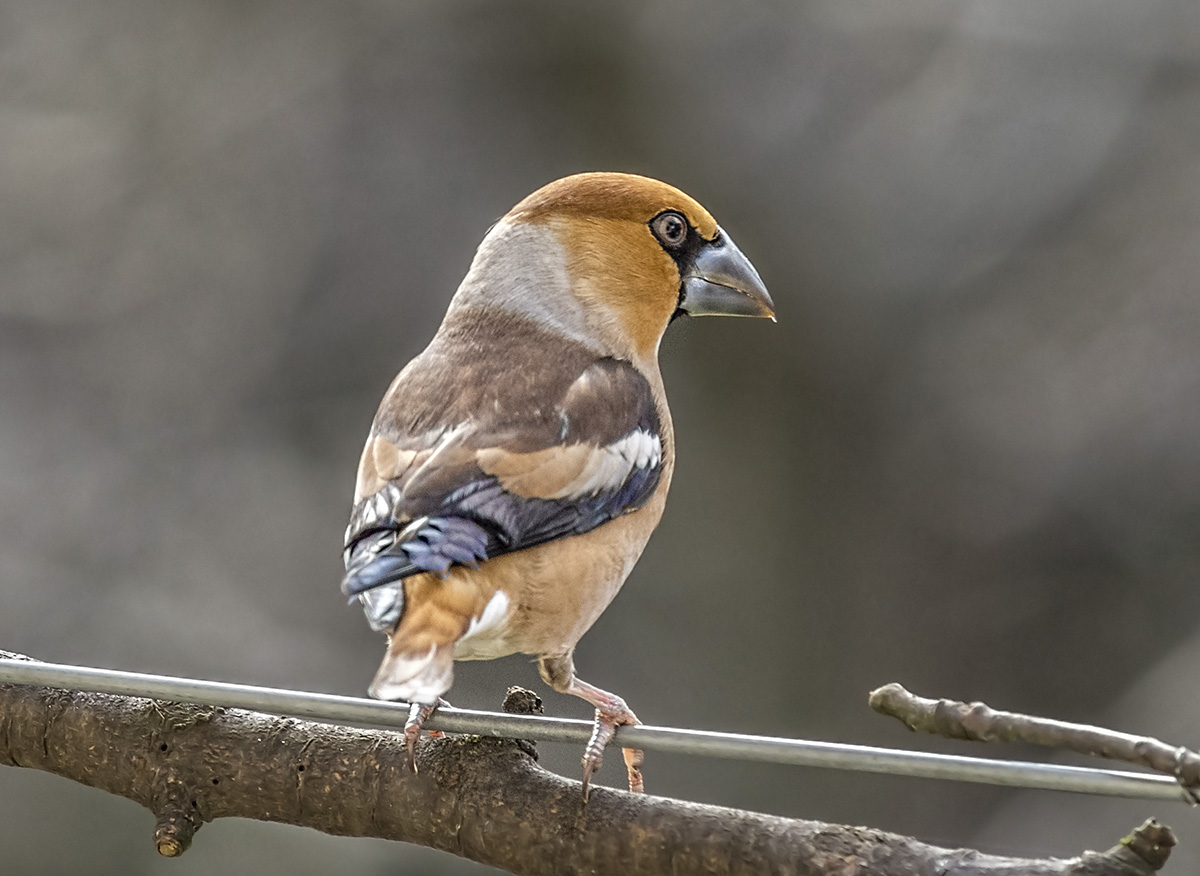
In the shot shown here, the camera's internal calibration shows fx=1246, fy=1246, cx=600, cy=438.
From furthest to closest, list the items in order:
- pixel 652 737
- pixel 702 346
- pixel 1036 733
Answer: pixel 702 346
pixel 652 737
pixel 1036 733

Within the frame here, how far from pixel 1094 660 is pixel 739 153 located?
138 centimetres

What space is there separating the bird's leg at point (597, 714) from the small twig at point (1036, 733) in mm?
189

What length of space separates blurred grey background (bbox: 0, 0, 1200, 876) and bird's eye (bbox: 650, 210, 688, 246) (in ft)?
5.05

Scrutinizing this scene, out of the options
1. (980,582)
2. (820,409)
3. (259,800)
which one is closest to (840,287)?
(820,409)

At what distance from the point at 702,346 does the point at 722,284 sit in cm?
163

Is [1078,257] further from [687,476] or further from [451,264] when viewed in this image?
[451,264]

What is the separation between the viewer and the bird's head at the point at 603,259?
1243 millimetres

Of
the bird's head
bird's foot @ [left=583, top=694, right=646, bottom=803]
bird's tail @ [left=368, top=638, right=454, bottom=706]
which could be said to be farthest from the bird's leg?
the bird's head

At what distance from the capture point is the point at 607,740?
2.65ft

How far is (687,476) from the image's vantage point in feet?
9.64

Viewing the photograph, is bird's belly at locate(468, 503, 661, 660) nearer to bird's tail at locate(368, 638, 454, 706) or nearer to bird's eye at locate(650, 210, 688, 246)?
bird's tail at locate(368, 638, 454, 706)

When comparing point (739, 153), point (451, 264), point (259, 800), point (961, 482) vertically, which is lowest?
point (259, 800)

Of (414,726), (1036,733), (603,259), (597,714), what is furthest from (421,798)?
(603,259)

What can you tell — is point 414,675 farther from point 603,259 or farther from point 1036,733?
point 603,259
